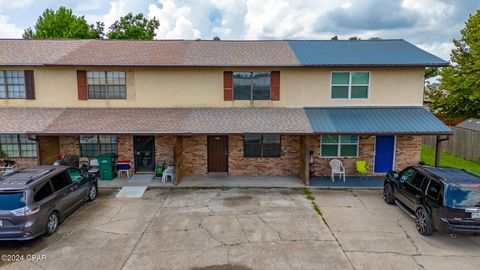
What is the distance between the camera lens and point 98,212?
1076 cm

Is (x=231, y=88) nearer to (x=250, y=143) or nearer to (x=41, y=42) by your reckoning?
(x=250, y=143)

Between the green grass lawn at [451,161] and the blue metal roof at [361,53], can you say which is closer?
the blue metal roof at [361,53]

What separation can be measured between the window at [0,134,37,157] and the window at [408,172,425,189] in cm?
1634

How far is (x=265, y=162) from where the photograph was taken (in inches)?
596

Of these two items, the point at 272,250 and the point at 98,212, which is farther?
the point at 98,212

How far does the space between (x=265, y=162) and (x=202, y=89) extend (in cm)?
473

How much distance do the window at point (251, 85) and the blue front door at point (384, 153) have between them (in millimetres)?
5818

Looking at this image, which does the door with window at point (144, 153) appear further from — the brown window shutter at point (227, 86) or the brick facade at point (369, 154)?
the brick facade at point (369, 154)

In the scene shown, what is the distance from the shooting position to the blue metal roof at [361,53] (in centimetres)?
1426

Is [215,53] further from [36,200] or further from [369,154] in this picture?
[36,200]

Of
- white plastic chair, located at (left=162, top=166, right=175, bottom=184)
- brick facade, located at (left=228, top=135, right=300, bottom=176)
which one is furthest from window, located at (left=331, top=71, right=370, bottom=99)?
white plastic chair, located at (left=162, top=166, right=175, bottom=184)

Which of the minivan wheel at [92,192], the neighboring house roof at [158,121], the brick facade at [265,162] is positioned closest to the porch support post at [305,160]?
the brick facade at [265,162]

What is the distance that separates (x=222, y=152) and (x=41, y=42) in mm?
12144

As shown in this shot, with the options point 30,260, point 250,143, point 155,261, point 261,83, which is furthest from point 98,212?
point 261,83
